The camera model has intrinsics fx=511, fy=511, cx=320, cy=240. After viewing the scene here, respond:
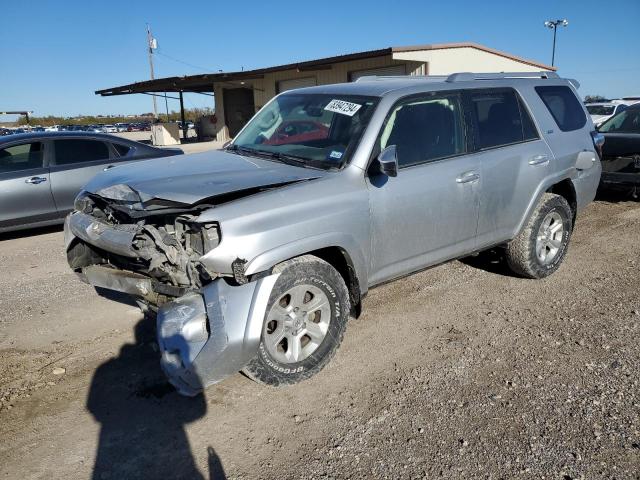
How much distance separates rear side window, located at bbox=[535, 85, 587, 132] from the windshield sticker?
2.23 m

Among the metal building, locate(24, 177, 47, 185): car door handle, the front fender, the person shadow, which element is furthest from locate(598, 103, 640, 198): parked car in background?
the metal building

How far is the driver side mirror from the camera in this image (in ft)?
11.2

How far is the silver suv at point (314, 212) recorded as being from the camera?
2920 mm

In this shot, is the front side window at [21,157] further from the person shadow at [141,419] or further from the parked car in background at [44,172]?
the person shadow at [141,419]

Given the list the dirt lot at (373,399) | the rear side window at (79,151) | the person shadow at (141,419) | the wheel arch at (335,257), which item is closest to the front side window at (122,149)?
the rear side window at (79,151)

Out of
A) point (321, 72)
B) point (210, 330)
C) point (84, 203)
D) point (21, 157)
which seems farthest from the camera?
point (321, 72)

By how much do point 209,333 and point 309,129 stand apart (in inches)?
80.3

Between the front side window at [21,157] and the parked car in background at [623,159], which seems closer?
the front side window at [21,157]

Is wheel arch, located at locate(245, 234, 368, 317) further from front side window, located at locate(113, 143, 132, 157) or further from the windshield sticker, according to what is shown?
front side window, located at locate(113, 143, 132, 157)

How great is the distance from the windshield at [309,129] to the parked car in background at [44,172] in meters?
3.73

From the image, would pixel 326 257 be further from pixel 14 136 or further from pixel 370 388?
pixel 14 136

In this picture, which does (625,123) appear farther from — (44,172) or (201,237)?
(44,172)

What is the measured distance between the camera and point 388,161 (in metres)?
3.41

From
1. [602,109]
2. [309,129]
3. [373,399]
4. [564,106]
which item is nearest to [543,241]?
[564,106]
